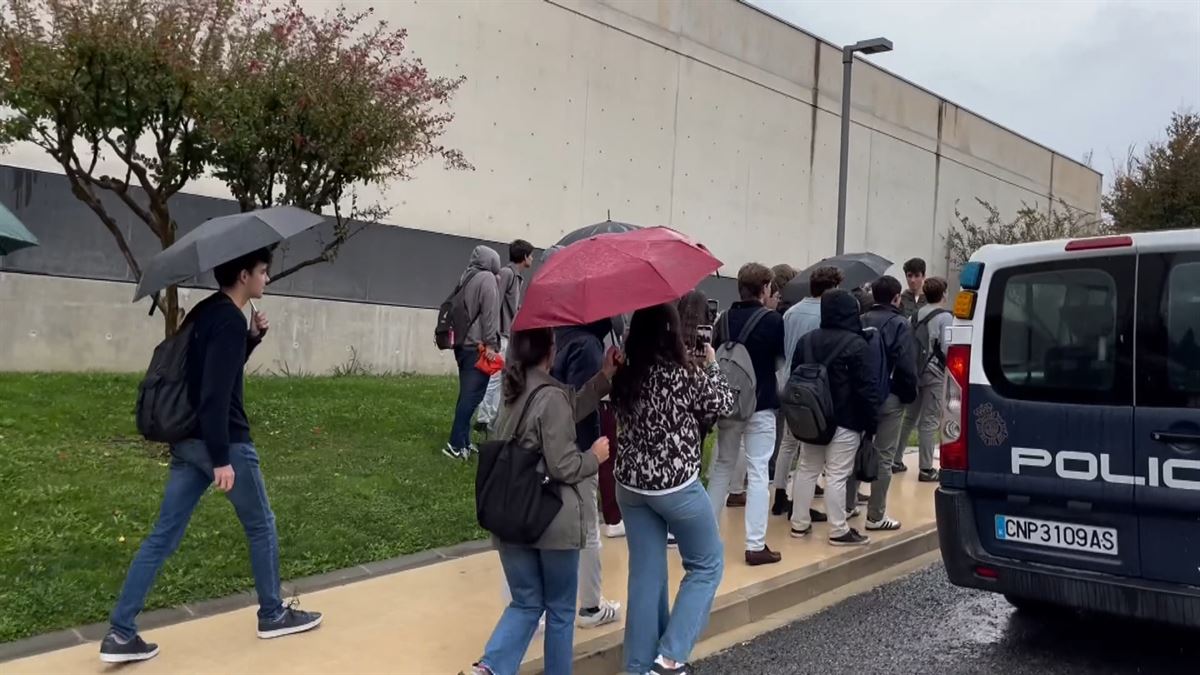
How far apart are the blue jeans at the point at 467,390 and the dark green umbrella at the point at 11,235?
13.2 ft

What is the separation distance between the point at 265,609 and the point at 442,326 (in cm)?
385

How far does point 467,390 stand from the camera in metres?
7.75

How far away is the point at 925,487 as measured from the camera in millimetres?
8672

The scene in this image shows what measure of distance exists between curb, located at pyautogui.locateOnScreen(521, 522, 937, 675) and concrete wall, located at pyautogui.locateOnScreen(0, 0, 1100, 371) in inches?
309

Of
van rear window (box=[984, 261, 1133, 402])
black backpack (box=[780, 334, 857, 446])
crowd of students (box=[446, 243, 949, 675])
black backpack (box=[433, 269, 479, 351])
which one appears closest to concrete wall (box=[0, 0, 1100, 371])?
black backpack (box=[433, 269, 479, 351])

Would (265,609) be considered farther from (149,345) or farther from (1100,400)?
(149,345)

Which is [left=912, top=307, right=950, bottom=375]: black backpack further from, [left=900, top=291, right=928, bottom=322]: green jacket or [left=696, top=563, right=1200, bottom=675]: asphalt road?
[left=696, top=563, right=1200, bottom=675]: asphalt road

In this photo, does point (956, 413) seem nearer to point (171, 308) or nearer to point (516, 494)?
point (516, 494)

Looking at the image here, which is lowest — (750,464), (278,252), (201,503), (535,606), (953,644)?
(953,644)

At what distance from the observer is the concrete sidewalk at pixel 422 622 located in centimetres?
411

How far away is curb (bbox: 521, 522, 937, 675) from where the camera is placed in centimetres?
443

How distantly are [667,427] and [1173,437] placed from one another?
82.5 inches

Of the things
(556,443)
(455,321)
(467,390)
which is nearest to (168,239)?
(455,321)

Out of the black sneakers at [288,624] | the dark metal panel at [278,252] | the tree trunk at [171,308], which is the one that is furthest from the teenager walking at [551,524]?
the dark metal panel at [278,252]
